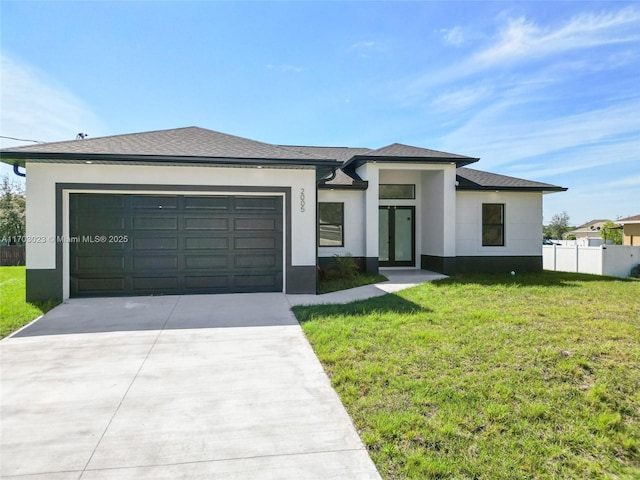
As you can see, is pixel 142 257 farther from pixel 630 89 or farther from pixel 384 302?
pixel 630 89

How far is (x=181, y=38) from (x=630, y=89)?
15001 mm

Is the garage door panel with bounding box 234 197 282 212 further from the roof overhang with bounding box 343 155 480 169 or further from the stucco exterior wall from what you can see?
the stucco exterior wall

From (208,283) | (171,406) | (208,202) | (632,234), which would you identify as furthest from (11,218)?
(632,234)

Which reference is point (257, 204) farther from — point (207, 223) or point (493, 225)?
point (493, 225)

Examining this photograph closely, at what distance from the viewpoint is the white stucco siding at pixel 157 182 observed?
7699 mm

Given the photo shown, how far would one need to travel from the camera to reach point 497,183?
41.4 ft

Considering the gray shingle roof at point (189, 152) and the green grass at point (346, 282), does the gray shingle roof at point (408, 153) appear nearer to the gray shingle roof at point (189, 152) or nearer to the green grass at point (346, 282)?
the gray shingle roof at point (189, 152)

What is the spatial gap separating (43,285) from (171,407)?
6.57 metres

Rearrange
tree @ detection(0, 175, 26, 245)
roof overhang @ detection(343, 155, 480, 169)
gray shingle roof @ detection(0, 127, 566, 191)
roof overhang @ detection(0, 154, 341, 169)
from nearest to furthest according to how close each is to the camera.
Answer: roof overhang @ detection(0, 154, 341, 169) → gray shingle roof @ detection(0, 127, 566, 191) → roof overhang @ detection(343, 155, 480, 169) → tree @ detection(0, 175, 26, 245)

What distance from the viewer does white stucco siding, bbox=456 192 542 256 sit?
12.5 m

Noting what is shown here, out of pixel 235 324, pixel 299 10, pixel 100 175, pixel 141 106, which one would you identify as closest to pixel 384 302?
pixel 235 324

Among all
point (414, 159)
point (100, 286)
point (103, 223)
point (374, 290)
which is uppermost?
point (414, 159)

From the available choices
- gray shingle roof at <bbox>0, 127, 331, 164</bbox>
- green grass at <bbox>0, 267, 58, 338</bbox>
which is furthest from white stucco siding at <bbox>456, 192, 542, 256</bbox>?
green grass at <bbox>0, 267, 58, 338</bbox>

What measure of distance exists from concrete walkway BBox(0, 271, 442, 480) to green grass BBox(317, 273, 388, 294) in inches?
135
